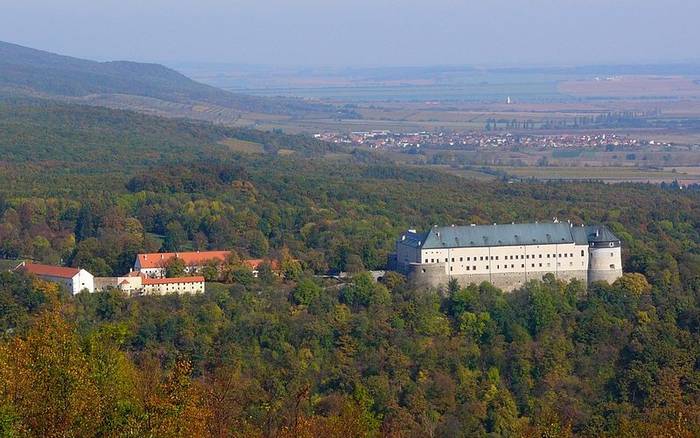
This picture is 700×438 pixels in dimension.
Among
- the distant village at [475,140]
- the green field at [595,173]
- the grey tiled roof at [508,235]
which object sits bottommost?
the distant village at [475,140]

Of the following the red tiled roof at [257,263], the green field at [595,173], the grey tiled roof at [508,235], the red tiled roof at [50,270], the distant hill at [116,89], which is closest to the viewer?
the red tiled roof at [50,270]

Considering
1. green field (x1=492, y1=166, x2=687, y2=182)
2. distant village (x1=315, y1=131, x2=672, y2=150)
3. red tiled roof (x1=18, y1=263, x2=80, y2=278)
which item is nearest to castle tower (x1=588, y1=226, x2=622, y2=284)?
red tiled roof (x1=18, y1=263, x2=80, y2=278)

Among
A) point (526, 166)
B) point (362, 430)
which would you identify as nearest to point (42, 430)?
point (362, 430)

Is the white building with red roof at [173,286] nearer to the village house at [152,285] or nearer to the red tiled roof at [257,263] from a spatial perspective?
the village house at [152,285]

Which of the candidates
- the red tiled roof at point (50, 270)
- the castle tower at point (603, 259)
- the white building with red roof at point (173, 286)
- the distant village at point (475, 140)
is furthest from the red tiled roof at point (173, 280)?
→ the distant village at point (475, 140)

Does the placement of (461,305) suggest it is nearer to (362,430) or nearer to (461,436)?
(461,436)

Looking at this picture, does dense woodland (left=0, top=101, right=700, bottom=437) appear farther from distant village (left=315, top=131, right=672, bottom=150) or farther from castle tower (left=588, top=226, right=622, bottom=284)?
distant village (left=315, top=131, right=672, bottom=150)
